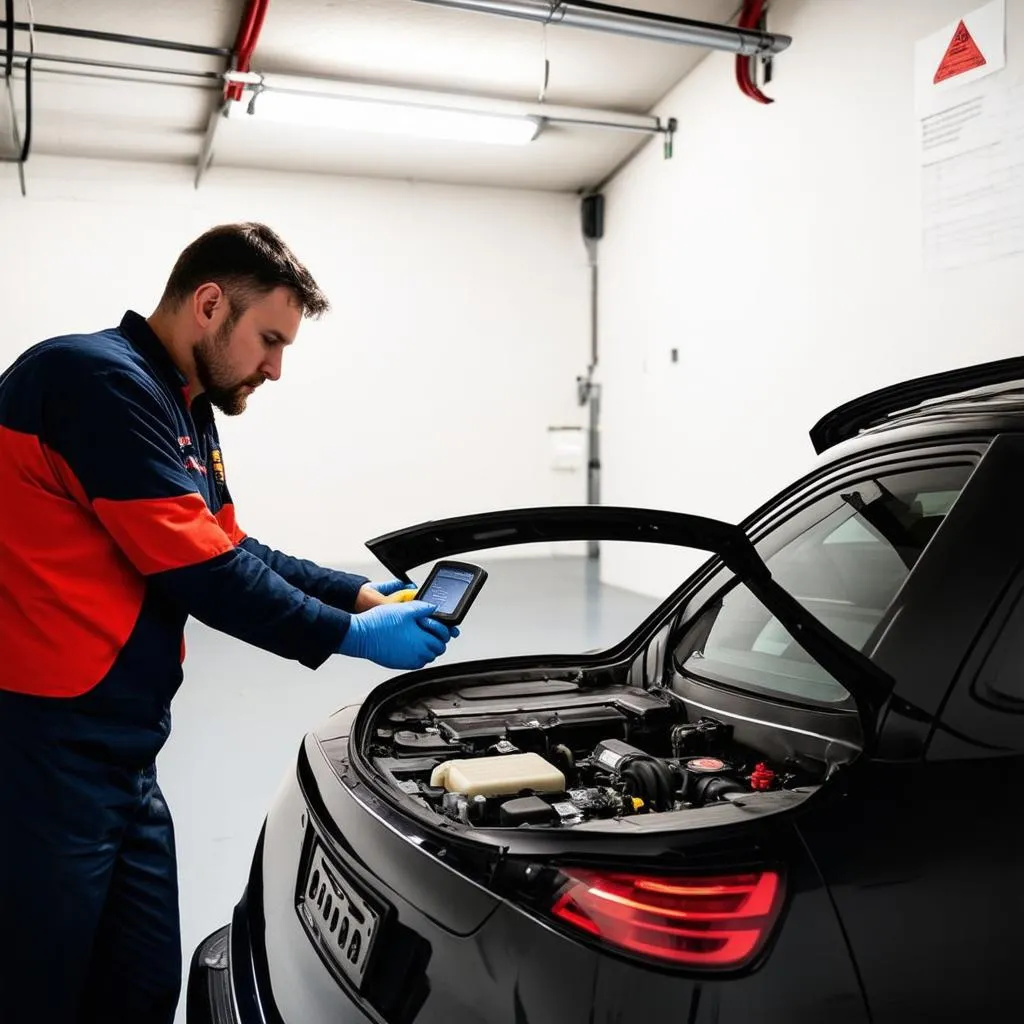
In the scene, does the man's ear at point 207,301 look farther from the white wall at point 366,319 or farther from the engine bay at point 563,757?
the white wall at point 366,319

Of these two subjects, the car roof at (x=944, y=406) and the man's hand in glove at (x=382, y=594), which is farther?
the man's hand in glove at (x=382, y=594)

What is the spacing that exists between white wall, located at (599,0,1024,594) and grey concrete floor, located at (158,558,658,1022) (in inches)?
35.8

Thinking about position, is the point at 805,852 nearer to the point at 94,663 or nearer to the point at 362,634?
the point at 362,634

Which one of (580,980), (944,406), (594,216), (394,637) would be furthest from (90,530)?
(594,216)

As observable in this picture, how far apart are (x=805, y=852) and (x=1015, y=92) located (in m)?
3.74

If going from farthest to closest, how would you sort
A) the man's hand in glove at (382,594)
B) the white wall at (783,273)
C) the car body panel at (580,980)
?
the white wall at (783,273) → the man's hand in glove at (382,594) → the car body panel at (580,980)

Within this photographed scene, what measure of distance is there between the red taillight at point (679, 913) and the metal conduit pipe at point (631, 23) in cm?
465

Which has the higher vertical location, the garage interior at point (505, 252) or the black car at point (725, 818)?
the garage interior at point (505, 252)

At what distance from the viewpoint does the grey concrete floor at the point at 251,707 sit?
2.46 metres

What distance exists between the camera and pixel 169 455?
1.38 m

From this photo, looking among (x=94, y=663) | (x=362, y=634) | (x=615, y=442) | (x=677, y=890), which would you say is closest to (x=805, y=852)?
(x=677, y=890)

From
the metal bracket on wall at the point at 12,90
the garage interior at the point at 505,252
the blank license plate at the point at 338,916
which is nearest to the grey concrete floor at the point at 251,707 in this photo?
the garage interior at the point at 505,252

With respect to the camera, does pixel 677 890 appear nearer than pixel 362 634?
Yes

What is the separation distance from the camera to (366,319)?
8242 millimetres
